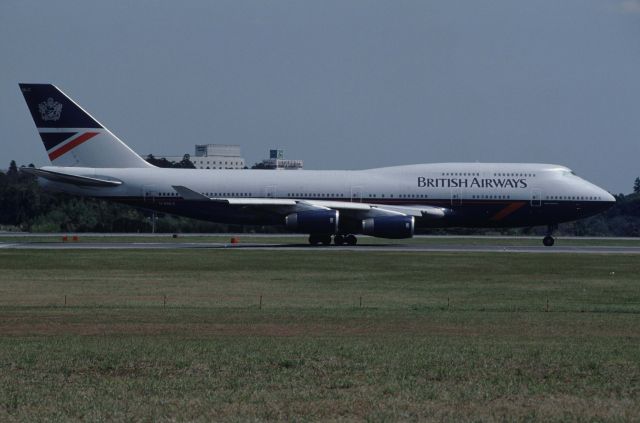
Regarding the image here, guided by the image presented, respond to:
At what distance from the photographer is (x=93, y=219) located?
99250mm

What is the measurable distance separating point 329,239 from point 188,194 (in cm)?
890

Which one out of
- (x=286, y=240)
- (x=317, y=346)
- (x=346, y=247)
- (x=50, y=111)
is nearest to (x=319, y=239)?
(x=346, y=247)

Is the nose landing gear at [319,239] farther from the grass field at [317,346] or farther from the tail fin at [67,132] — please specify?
the grass field at [317,346]

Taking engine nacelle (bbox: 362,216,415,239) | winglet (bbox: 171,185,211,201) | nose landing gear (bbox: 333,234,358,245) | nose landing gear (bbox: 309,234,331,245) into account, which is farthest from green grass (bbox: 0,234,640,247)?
engine nacelle (bbox: 362,216,415,239)

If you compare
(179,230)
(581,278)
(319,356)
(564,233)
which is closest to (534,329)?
(319,356)

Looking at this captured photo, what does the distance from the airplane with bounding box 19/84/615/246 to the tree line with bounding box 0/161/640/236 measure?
57.8 feet

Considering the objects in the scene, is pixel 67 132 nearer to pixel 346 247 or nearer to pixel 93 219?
pixel 346 247

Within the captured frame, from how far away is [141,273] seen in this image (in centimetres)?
4609

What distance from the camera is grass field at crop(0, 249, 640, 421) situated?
52.3ft

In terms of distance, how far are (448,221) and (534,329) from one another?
42.7 metres

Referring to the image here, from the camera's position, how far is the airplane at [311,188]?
67.4 metres

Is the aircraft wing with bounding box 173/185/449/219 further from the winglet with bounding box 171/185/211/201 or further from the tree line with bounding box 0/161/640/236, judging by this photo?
the tree line with bounding box 0/161/640/236

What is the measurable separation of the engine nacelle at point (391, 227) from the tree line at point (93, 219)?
2781 centimetres

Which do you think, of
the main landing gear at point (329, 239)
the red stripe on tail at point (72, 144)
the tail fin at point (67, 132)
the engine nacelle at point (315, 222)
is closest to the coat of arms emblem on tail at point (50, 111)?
the tail fin at point (67, 132)
